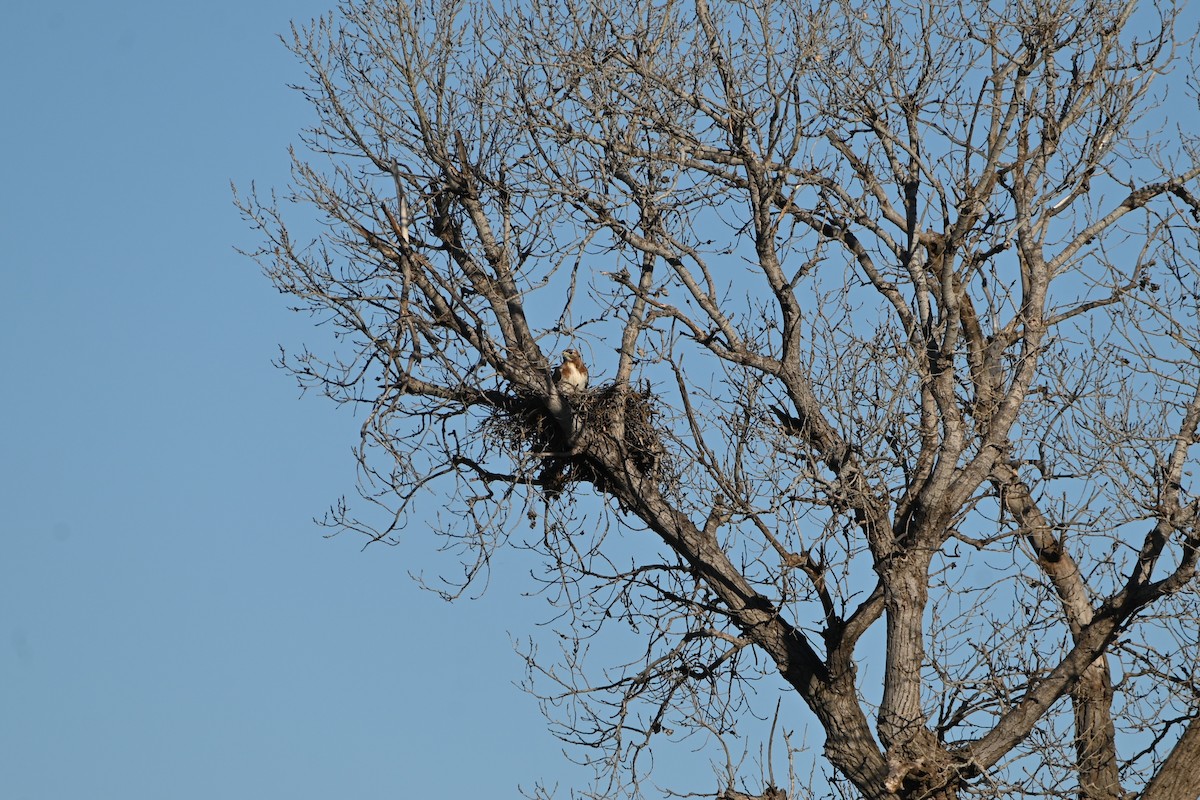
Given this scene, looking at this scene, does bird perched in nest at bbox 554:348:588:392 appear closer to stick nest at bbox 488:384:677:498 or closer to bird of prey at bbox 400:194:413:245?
stick nest at bbox 488:384:677:498

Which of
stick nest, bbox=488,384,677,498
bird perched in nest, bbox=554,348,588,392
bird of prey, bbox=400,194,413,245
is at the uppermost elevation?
bird of prey, bbox=400,194,413,245

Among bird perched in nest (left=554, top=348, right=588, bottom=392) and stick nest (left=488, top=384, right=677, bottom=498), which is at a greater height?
bird perched in nest (left=554, top=348, right=588, bottom=392)

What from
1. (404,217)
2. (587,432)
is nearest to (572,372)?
(587,432)

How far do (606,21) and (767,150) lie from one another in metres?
1.34

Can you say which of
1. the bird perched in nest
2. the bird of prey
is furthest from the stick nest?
the bird of prey

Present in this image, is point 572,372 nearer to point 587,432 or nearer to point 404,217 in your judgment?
point 587,432

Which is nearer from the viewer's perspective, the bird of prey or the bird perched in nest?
the bird of prey

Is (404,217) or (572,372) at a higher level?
(404,217)

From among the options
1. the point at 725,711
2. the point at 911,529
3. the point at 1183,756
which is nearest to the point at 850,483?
the point at 911,529

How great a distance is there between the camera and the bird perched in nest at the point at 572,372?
10.0 metres

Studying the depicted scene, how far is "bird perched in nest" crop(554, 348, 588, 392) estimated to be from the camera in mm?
10039

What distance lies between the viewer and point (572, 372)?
1011cm

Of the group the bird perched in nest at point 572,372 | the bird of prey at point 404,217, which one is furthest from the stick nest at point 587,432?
the bird of prey at point 404,217

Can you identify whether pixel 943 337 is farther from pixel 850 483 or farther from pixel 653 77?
pixel 653 77
